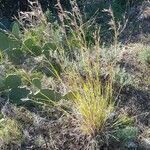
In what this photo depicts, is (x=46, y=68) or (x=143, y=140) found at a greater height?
(x=46, y=68)

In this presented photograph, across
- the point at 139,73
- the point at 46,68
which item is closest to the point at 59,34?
the point at 46,68

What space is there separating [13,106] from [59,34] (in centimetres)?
122

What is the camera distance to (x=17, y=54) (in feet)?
16.6

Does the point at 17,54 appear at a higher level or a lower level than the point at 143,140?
higher

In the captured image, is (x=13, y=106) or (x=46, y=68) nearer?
(x=13, y=106)

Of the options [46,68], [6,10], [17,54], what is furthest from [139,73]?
[6,10]

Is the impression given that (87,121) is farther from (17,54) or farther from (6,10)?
(6,10)

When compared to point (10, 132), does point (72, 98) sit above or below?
above

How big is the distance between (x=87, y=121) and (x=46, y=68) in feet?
3.88

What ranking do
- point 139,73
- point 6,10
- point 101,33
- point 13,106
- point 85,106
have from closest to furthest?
point 85,106 < point 13,106 < point 139,73 < point 101,33 < point 6,10

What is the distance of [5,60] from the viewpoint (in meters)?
5.01

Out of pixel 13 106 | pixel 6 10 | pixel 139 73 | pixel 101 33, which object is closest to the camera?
pixel 13 106

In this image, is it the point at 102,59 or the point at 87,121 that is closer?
the point at 87,121

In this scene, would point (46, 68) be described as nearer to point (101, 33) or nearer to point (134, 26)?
point (101, 33)
